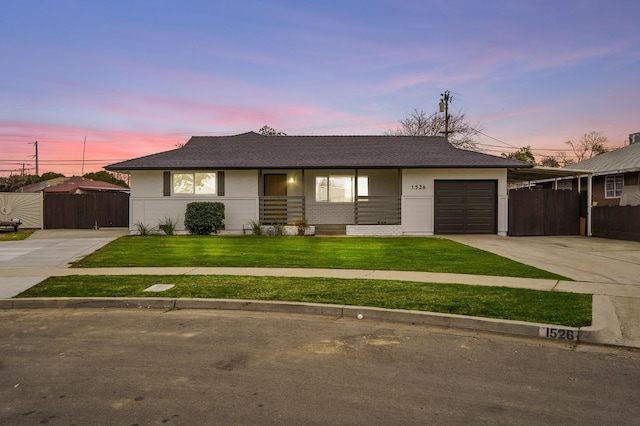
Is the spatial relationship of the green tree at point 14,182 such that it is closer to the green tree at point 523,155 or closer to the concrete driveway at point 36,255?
the concrete driveway at point 36,255

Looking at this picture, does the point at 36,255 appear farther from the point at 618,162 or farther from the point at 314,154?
the point at 618,162

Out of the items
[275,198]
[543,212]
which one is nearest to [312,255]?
[275,198]

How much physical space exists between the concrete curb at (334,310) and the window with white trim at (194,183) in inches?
557

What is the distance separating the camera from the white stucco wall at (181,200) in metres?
21.9

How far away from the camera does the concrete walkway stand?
6.74 meters

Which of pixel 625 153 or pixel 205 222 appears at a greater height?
pixel 625 153

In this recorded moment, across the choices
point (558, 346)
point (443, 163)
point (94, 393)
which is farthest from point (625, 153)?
point (94, 393)

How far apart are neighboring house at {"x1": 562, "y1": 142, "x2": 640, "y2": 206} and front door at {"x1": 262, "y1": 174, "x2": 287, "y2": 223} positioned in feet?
53.9

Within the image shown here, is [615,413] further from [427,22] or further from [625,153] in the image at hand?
[625,153]

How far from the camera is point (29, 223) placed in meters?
25.8

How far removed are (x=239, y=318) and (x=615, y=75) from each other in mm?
25934

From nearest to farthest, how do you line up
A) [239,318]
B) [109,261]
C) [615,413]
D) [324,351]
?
1. [615,413]
2. [324,351]
3. [239,318]
4. [109,261]

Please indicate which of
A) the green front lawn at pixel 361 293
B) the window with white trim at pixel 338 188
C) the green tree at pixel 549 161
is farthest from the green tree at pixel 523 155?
the green front lawn at pixel 361 293

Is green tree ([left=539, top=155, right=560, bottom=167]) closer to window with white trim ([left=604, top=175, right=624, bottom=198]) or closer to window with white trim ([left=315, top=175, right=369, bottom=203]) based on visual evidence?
window with white trim ([left=604, top=175, right=624, bottom=198])
